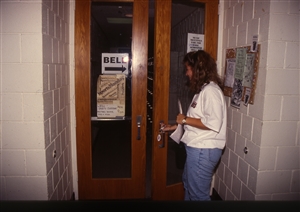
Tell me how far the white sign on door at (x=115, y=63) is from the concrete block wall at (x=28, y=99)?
0.63 m

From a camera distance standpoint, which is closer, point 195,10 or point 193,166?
point 193,166

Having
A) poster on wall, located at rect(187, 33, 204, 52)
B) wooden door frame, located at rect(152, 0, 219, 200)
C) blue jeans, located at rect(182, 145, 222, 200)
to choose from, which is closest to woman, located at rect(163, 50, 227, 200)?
blue jeans, located at rect(182, 145, 222, 200)

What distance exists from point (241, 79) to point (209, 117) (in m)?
0.54

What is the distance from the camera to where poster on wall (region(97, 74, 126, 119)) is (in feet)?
8.55

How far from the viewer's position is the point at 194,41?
8.57 feet

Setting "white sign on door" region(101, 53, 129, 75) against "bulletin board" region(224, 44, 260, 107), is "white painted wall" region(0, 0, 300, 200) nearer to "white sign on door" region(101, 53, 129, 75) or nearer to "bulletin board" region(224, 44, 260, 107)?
"bulletin board" region(224, 44, 260, 107)

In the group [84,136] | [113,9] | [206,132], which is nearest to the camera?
[206,132]

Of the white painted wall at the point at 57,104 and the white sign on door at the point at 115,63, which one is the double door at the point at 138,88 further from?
the white painted wall at the point at 57,104

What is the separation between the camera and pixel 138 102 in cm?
261

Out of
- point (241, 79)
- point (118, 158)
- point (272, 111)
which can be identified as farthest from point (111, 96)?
point (118, 158)

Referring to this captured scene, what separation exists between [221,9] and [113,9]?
1.16 metres

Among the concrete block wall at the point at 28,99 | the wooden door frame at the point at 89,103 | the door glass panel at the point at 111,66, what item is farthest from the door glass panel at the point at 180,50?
the concrete block wall at the point at 28,99

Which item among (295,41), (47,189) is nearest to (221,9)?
(295,41)

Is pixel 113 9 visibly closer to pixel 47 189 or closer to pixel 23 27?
pixel 23 27
